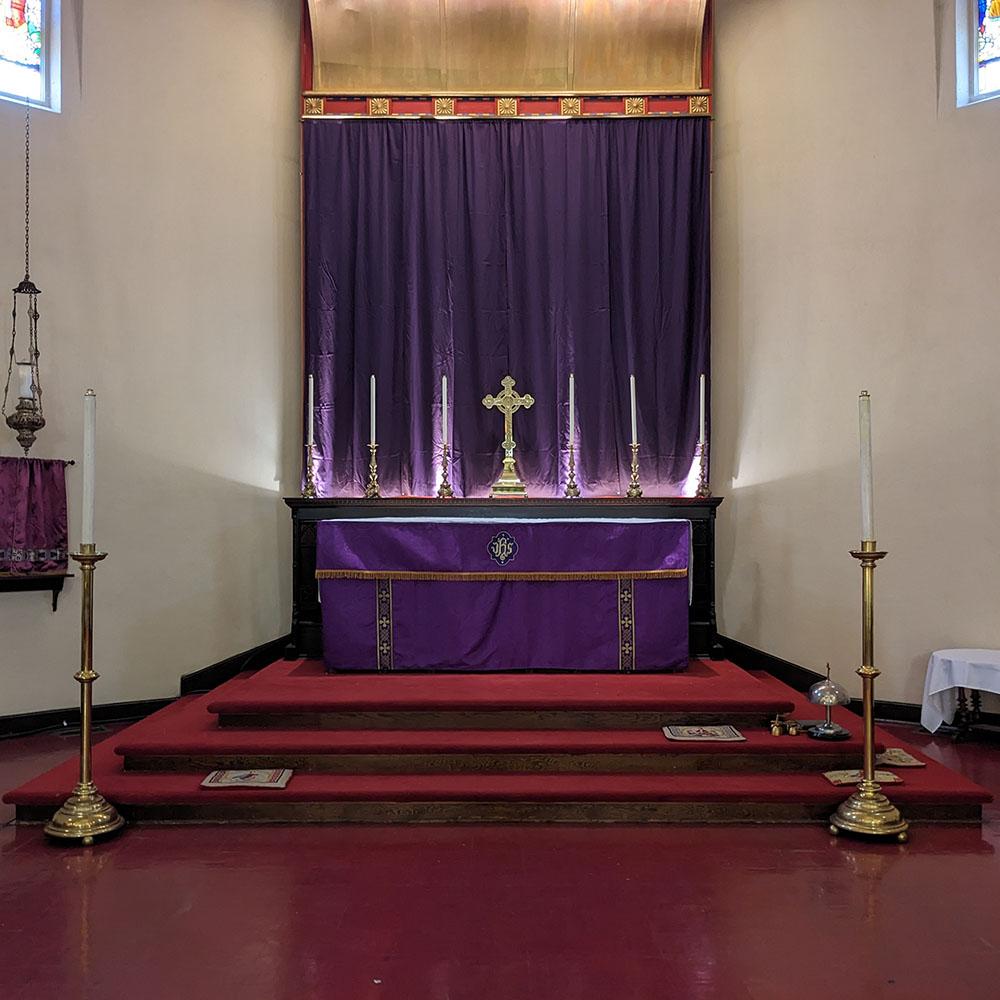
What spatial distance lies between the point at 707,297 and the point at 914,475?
2077mm

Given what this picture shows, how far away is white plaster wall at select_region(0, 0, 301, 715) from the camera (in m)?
5.69

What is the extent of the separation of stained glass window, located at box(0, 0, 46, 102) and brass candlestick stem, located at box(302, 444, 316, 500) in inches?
110

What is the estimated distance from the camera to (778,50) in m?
6.59

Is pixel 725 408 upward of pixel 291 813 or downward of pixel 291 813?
upward

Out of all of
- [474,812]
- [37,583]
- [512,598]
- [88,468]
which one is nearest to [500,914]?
[474,812]

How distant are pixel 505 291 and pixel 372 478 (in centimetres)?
178

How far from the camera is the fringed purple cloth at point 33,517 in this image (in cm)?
531

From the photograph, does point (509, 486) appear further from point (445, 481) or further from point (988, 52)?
point (988, 52)

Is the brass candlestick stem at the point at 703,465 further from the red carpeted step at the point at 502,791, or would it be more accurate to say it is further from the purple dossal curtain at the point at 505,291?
the red carpeted step at the point at 502,791

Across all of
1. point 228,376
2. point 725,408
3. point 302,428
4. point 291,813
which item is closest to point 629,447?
point 725,408

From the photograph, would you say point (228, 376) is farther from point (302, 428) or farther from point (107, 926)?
point (107, 926)

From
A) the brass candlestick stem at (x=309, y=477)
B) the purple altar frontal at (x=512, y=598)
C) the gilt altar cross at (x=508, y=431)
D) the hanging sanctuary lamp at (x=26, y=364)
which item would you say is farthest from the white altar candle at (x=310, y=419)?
the hanging sanctuary lamp at (x=26, y=364)

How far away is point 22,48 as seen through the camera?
19.1 feet

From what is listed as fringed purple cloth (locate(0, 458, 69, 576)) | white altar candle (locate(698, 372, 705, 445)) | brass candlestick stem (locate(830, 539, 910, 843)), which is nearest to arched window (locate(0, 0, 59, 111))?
fringed purple cloth (locate(0, 458, 69, 576))
